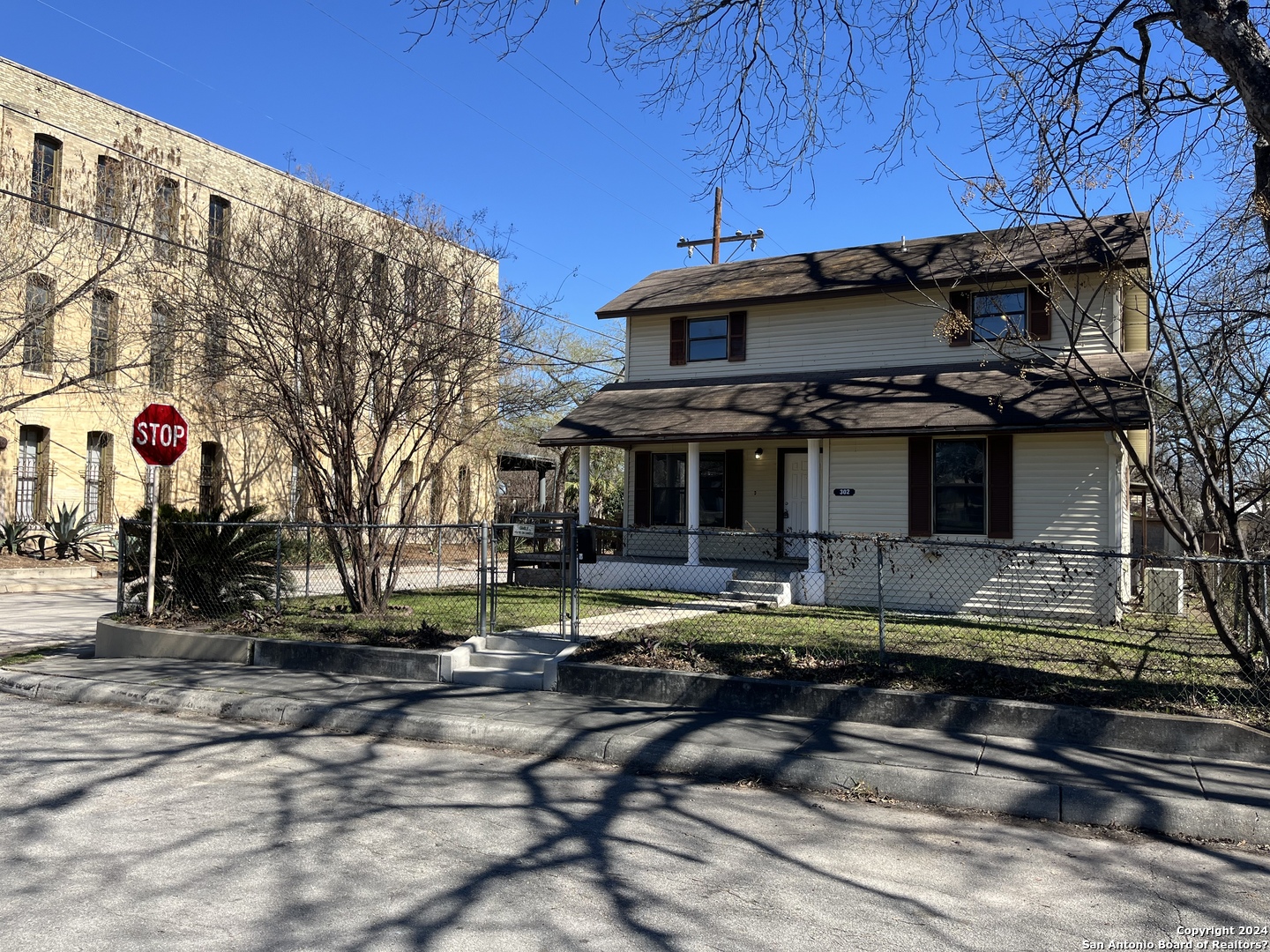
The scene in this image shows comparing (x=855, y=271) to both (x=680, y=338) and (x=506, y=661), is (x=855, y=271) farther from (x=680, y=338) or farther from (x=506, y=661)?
(x=506, y=661)

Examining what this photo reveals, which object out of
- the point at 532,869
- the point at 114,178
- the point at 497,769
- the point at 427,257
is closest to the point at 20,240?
the point at 114,178

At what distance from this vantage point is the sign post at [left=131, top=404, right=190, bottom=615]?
35.8 feet

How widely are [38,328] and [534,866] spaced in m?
22.6

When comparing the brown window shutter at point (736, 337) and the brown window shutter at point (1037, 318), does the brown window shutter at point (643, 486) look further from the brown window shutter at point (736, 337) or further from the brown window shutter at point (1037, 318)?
the brown window shutter at point (1037, 318)

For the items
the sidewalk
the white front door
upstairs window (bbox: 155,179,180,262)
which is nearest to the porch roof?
the white front door

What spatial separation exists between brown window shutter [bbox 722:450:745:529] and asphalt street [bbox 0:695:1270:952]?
12.8m

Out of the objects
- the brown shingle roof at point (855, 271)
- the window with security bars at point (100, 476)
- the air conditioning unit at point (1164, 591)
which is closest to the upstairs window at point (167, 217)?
the window with security bars at point (100, 476)

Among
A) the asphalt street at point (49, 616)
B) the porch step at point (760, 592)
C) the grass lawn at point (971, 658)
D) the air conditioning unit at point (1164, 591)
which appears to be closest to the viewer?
the grass lawn at point (971, 658)

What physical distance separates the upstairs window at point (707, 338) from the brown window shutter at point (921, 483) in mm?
4945

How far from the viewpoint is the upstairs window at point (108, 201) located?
2011 cm

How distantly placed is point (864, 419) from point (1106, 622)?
4806 millimetres

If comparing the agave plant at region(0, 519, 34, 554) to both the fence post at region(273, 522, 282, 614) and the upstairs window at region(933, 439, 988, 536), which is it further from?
the upstairs window at region(933, 439, 988, 536)

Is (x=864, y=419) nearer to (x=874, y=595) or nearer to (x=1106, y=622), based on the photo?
(x=874, y=595)

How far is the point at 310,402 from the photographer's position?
1173cm
